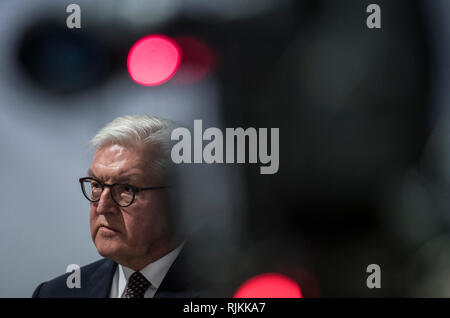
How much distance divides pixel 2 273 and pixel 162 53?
1.19 metres

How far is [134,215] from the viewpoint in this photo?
1.65m

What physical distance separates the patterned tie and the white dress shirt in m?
0.01

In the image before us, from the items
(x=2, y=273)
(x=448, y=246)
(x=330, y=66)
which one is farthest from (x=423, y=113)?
(x=2, y=273)

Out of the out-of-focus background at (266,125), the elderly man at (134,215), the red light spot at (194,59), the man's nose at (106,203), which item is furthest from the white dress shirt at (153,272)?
the red light spot at (194,59)

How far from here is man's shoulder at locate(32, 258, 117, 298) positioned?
5.66 feet

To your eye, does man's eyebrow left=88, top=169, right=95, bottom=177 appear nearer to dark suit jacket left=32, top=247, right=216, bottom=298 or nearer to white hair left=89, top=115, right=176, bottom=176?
white hair left=89, top=115, right=176, bottom=176

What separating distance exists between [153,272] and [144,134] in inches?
23.0

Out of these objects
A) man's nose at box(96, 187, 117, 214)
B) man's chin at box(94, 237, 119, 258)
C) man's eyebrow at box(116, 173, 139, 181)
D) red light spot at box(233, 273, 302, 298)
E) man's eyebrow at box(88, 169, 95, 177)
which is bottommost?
red light spot at box(233, 273, 302, 298)

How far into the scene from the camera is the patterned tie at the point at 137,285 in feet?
5.59

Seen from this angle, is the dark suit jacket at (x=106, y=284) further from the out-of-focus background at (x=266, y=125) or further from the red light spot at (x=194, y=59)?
the red light spot at (x=194, y=59)

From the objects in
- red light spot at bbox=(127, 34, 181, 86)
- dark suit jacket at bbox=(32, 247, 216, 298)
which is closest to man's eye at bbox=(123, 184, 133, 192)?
dark suit jacket at bbox=(32, 247, 216, 298)

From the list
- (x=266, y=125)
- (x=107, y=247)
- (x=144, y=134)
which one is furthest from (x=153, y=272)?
(x=266, y=125)

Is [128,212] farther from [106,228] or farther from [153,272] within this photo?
[153,272]
